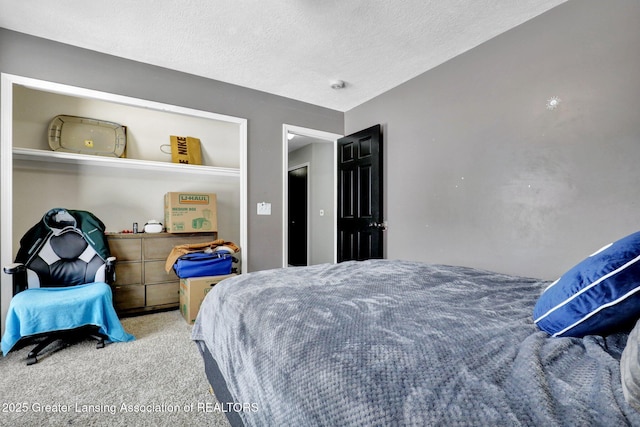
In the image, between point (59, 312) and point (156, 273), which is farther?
point (156, 273)

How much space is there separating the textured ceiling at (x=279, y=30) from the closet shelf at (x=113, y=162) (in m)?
1.08

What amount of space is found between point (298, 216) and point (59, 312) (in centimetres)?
461

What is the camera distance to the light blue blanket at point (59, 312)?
2037 millimetres

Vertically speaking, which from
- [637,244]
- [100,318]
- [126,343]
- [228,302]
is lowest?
[126,343]

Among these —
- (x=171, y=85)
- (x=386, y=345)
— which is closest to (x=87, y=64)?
(x=171, y=85)

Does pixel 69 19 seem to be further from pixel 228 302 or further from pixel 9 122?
pixel 228 302

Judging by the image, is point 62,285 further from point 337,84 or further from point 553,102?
point 553,102

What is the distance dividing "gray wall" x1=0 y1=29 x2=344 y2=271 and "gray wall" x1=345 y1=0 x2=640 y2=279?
61.5 inches

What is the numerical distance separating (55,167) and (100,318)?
2.05 m

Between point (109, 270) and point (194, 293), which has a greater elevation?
point (109, 270)

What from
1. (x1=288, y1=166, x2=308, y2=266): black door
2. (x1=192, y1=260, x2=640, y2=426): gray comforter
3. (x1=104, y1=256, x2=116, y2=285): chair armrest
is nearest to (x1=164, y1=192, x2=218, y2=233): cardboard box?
(x1=104, y1=256, x2=116, y2=285): chair armrest

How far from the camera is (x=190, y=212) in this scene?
11.2ft

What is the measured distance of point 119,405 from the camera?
5.31ft

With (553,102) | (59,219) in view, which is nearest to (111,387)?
(59,219)
